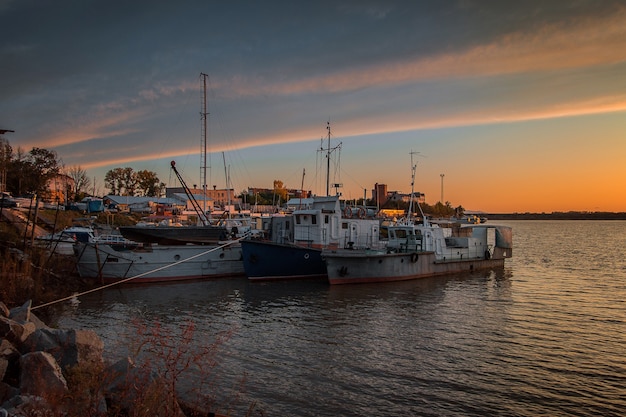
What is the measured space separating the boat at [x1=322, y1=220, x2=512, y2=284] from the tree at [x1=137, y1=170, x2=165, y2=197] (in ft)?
318

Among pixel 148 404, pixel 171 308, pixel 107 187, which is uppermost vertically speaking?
pixel 107 187

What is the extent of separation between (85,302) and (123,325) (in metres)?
6.11

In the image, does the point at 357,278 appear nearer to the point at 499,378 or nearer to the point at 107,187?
the point at 499,378

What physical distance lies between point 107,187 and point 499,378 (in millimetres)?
120132

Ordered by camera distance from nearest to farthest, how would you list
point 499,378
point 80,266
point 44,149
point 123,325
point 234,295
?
point 499,378 < point 123,325 < point 234,295 < point 80,266 < point 44,149

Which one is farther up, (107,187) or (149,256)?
(107,187)

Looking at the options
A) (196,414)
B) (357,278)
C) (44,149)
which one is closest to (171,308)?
(357,278)

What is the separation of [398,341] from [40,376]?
11.8 meters

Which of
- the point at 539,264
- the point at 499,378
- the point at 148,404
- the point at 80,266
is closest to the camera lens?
the point at 148,404

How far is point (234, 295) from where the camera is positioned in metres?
25.3

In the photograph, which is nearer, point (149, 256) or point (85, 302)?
point (85, 302)

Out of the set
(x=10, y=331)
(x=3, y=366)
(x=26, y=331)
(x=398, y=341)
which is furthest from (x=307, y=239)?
(x=3, y=366)

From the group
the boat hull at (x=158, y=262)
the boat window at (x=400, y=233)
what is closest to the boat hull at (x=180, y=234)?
the boat hull at (x=158, y=262)

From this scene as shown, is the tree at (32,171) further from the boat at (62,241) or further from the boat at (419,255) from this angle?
the boat at (419,255)
